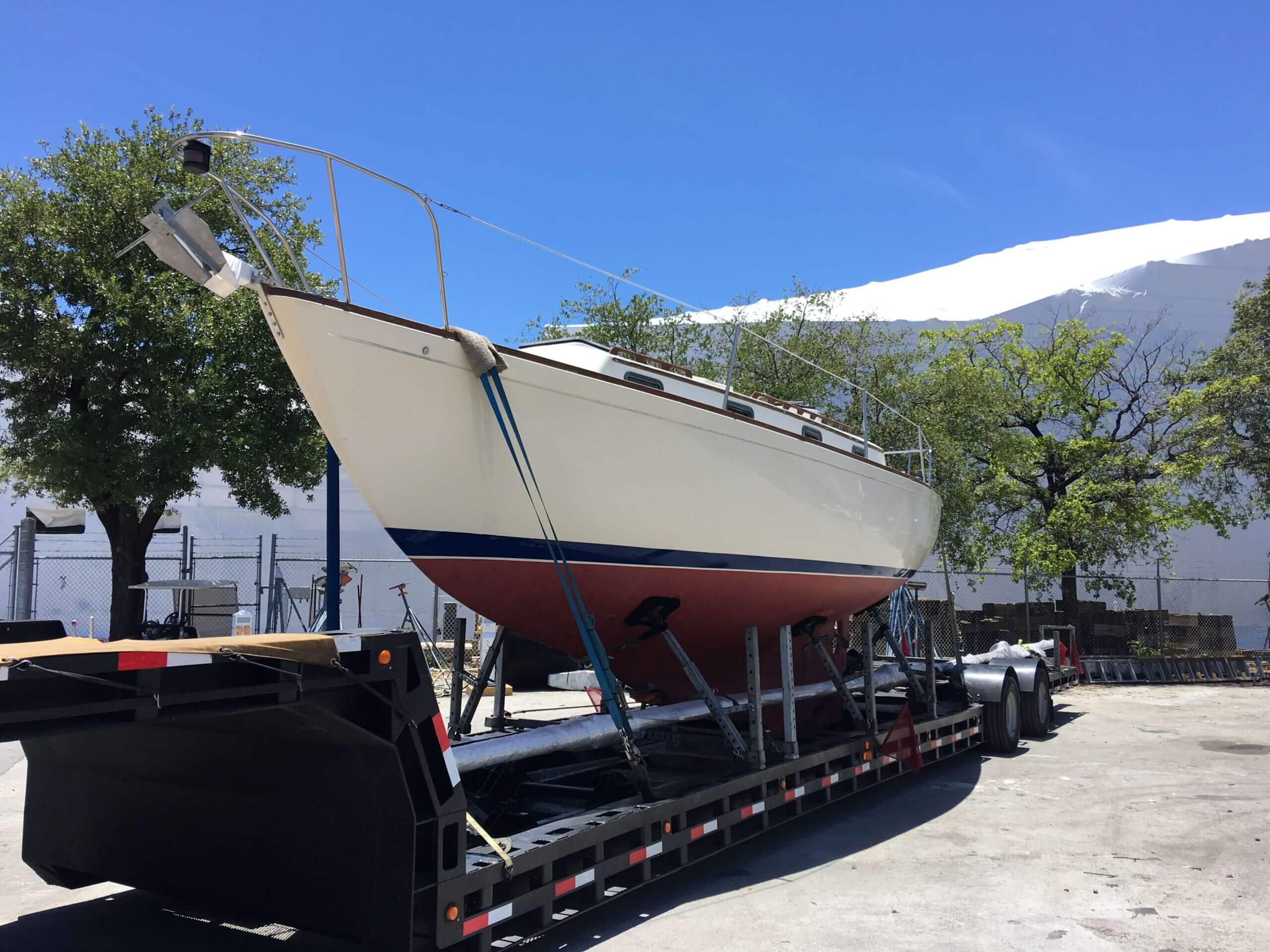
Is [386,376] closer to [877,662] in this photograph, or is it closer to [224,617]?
[877,662]

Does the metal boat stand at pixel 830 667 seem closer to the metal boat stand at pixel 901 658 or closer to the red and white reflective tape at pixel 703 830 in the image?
the metal boat stand at pixel 901 658

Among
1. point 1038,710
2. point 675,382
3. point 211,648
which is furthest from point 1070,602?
point 211,648

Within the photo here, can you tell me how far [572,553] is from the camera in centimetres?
474

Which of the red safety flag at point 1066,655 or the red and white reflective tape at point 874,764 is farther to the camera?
the red safety flag at point 1066,655

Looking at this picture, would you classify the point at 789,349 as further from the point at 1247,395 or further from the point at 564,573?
the point at 564,573

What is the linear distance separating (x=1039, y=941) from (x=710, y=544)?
8.17 ft

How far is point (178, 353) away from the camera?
1017 centimetres

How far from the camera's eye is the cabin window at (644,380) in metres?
5.36

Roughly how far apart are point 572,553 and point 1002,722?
5688mm

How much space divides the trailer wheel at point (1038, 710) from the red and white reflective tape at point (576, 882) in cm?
683

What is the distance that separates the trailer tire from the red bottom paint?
2.07 m

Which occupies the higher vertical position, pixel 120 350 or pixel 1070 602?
pixel 120 350

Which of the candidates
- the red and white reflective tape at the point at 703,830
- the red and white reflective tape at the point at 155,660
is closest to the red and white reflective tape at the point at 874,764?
the red and white reflective tape at the point at 703,830

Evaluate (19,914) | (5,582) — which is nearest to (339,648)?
(19,914)
